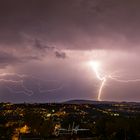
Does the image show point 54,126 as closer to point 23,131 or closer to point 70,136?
point 23,131

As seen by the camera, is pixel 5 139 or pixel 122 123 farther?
pixel 5 139

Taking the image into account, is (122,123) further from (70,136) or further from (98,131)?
(70,136)

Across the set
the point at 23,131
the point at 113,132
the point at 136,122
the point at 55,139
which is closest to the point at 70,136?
the point at 55,139

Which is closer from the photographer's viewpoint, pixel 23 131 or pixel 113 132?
pixel 113 132

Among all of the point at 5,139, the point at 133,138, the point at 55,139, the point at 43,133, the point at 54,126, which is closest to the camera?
the point at 133,138

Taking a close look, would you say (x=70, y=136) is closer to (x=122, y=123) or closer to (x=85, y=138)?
(x=85, y=138)

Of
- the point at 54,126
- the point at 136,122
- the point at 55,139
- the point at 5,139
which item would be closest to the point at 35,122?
the point at 54,126

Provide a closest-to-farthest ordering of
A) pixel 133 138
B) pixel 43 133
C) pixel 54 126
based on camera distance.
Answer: pixel 133 138 < pixel 43 133 < pixel 54 126
